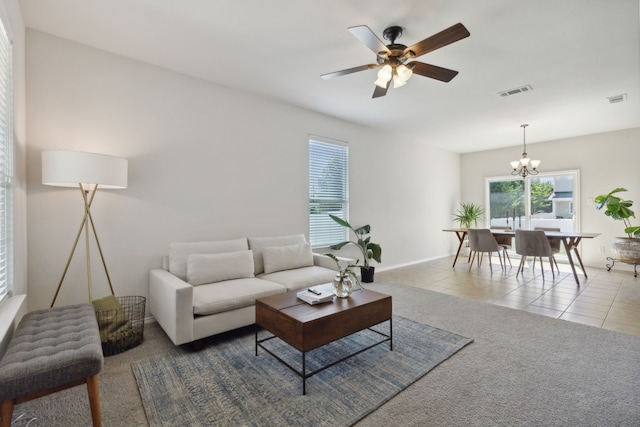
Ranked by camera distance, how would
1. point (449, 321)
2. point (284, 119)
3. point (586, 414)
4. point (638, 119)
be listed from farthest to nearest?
point (638, 119) < point (284, 119) < point (449, 321) < point (586, 414)

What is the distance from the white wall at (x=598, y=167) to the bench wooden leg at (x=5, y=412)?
→ 27.1ft

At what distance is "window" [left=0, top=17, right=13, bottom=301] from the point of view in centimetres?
188

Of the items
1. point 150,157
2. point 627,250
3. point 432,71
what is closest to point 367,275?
point 432,71

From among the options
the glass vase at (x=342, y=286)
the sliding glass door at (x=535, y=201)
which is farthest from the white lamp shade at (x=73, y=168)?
the sliding glass door at (x=535, y=201)

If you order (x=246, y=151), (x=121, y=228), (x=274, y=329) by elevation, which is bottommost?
(x=274, y=329)

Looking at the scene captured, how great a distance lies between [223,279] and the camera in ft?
9.83

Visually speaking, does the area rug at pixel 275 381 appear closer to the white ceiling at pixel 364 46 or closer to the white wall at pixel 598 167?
the white ceiling at pixel 364 46

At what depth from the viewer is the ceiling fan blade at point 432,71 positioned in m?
2.43

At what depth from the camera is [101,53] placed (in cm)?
284

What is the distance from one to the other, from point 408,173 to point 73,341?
593 cm

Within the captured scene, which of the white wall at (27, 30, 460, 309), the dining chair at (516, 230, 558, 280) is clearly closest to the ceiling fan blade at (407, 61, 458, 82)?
the white wall at (27, 30, 460, 309)

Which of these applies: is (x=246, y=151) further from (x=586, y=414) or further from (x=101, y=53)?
(x=586, y=414)

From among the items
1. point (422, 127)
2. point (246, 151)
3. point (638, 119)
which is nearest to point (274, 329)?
point (246, 151)

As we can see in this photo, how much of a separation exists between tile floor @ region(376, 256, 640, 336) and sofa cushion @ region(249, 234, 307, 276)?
6.45 ft
